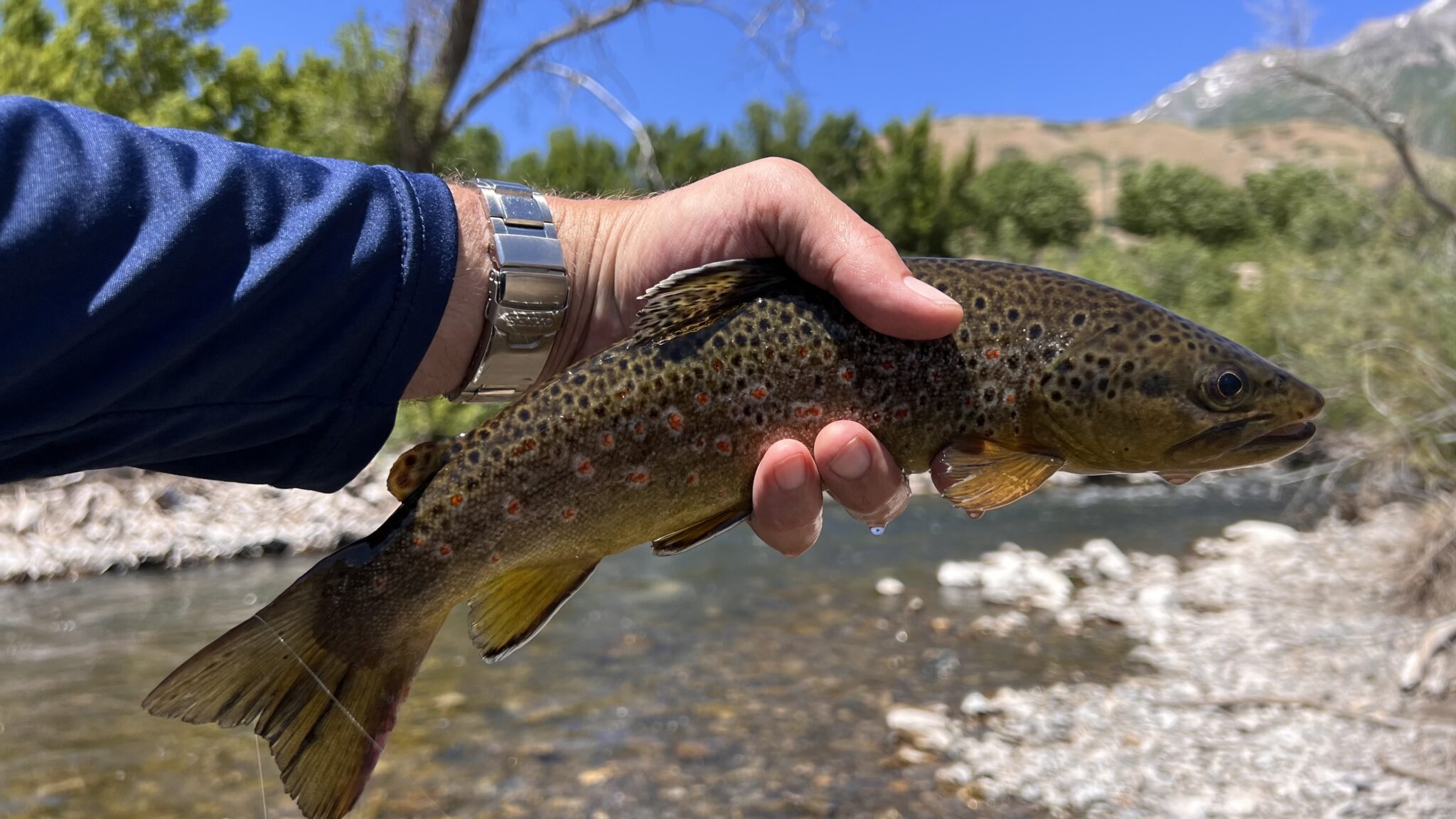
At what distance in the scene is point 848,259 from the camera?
2955mm

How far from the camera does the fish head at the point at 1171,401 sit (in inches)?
117

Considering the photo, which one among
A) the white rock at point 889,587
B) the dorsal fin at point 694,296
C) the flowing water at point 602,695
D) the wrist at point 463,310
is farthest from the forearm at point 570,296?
the white rock at point 889,587

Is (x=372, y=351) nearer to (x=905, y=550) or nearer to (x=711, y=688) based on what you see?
(x=711, y=688)

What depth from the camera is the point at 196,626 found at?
10398 mm

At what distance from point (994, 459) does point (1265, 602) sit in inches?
414

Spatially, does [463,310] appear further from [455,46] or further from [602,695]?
[455,46]

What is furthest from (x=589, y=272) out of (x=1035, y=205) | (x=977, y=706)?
(x=1035, y=205)

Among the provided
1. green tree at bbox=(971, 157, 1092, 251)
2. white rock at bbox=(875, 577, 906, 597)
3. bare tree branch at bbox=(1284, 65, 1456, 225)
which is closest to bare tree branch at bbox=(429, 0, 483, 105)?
white rock at bbox=(875, 577, 906, 597)

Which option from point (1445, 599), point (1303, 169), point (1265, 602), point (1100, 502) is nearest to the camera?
point (1445, 599)

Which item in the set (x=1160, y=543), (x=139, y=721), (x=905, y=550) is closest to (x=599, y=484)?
(x=139, y=721)

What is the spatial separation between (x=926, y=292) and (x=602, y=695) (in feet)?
22.1

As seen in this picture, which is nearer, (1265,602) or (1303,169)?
(1265,602)

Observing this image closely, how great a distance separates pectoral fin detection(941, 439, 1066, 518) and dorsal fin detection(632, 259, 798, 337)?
0.83 meters

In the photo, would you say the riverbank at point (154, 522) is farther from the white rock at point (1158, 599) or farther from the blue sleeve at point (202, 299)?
the blue sleeve at point (202, 299)
